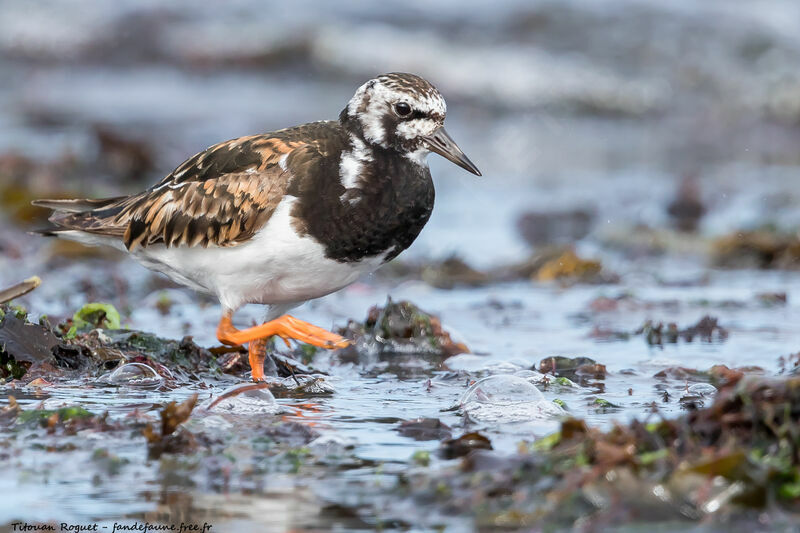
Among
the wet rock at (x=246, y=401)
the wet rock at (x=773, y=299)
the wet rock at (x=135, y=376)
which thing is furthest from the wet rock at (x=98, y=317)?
the wet rock at (x=773, y=299)

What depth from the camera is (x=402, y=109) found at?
439 cm

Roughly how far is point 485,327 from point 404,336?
832mm

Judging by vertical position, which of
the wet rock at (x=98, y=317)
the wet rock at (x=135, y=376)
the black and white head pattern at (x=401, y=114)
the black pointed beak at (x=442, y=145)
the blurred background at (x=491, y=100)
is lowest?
the wet rock at (x=135, y=376)

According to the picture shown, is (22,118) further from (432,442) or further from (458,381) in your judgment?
(432,442)

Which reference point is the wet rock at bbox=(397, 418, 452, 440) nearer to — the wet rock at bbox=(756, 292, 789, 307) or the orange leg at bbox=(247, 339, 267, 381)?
the orange leg at bbox=(247, 339, 267, 381)

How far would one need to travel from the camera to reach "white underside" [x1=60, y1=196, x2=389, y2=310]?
14.0 feet

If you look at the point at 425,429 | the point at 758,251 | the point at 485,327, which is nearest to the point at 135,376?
the point at 425,429

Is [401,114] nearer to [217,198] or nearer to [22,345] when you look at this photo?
[217,198]

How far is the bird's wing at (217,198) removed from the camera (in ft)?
14.3

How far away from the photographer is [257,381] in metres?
4.54

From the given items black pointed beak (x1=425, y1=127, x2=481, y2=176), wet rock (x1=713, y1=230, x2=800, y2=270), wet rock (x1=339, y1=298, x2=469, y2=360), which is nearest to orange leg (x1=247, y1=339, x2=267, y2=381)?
wet rock (x1=339, y1=298, x2=469, y2=360)

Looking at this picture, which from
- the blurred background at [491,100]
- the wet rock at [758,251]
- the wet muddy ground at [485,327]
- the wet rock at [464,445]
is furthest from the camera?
the blurred background at [491,100]

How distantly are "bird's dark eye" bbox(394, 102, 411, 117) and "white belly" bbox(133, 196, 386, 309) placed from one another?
516mm

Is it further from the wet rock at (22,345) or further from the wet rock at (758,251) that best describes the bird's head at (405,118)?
the wet rock at (758,251)
